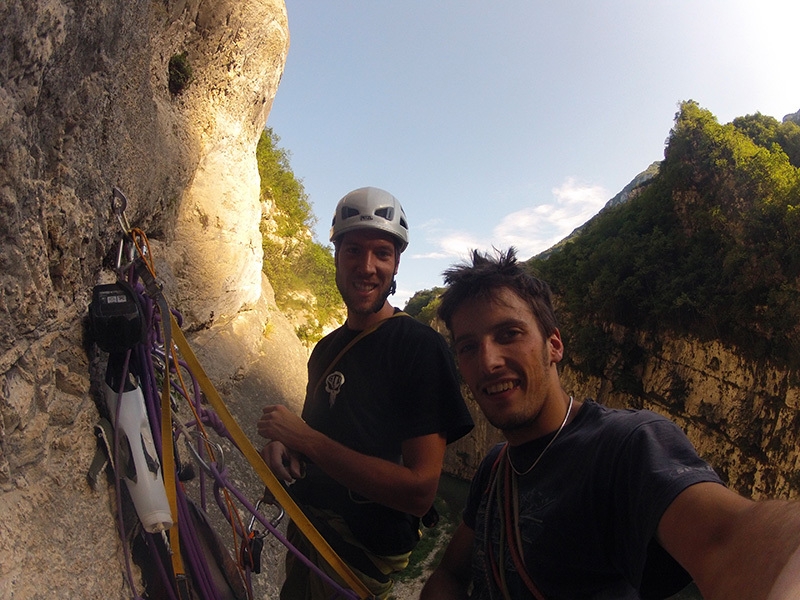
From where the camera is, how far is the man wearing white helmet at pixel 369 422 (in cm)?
162

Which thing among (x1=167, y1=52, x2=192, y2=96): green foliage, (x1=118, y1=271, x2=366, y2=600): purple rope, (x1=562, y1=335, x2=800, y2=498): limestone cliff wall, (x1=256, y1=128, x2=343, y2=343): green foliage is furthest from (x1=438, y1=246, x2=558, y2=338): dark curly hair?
(x1=562, y1=335, x2=800, y2=498): limestone cliff wall

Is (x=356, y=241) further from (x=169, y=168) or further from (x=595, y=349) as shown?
(x=595, y=349)

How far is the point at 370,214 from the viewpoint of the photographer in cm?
210

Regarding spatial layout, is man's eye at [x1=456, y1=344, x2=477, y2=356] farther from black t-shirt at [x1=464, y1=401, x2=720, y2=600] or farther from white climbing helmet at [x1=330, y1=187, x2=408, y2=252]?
white climbing helmet at [x1=330, y1=187, x2=408, y2=252]

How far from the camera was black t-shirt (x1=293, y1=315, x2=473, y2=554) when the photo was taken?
5.51ft

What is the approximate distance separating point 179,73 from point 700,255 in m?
21.9

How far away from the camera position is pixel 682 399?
1953cm

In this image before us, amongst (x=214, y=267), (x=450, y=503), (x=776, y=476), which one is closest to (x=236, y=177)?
(x=214, y=267)

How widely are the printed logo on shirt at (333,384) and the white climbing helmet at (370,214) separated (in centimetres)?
64

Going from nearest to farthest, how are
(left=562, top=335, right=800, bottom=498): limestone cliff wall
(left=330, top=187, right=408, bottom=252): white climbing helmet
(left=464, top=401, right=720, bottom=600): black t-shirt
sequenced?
(left=464, top=401, right=720, bottom=600): black t-shirt
(left=330, top=187, right=408, bottom=252): white climbing helmet
(left=562, top=335, right=800, bottom=498): limestone cliff wall

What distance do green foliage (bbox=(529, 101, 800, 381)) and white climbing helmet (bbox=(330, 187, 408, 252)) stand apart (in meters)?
18.2

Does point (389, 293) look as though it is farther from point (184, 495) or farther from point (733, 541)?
point (733, 541)

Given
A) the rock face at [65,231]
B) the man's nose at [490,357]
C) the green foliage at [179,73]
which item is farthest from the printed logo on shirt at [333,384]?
the green foliage at [179,73]

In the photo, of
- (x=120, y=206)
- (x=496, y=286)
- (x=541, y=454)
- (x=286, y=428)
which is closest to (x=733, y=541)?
(x=541, y=454)
